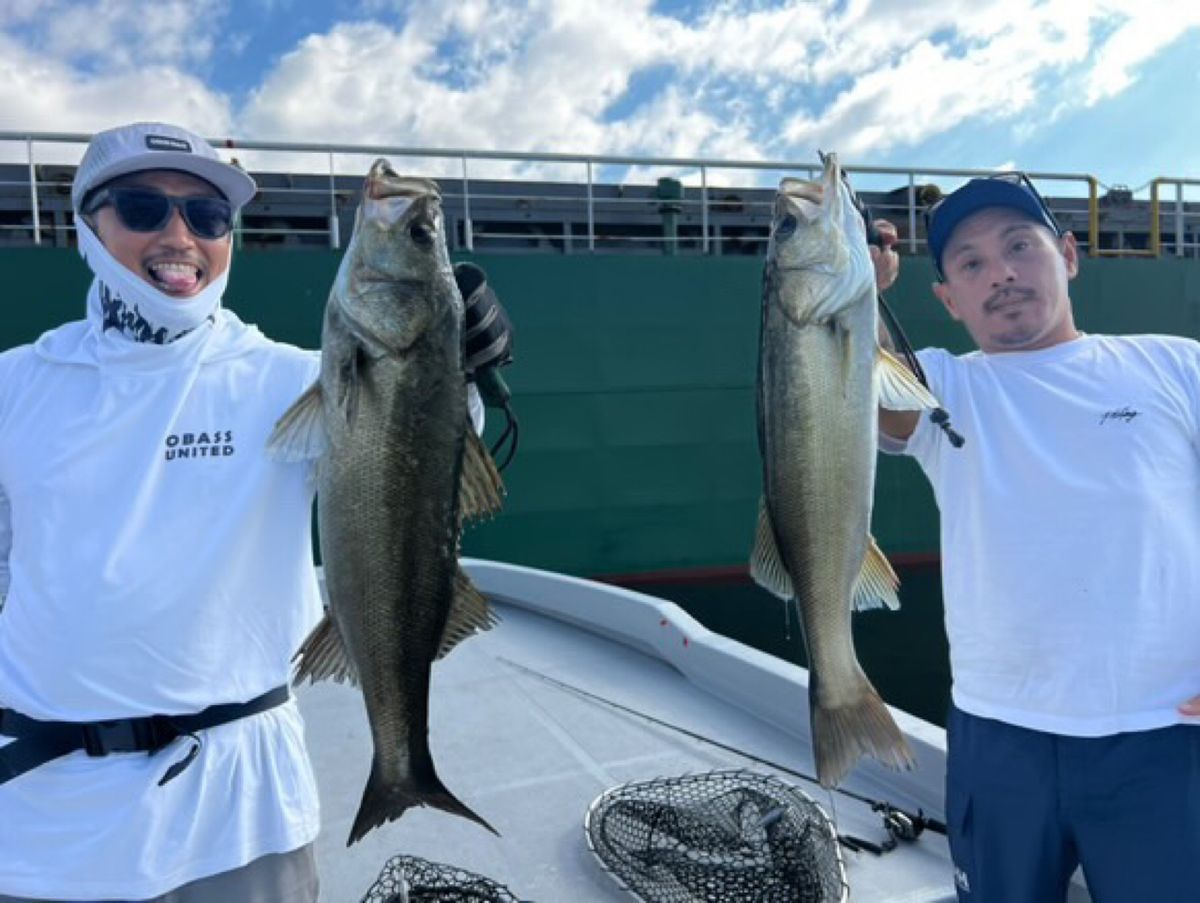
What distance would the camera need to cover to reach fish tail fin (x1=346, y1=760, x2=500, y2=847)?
1.88 metres

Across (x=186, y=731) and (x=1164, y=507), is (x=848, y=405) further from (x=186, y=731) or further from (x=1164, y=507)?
(x=186, y=731)

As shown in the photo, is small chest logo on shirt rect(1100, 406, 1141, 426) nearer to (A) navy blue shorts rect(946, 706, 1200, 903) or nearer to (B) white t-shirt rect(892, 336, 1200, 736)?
(B) white t-shirt rect(892, 336, 1200, 736)

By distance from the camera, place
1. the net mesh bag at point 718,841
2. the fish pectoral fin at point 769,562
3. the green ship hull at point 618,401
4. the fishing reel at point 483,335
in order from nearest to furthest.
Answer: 1. the fishing reel at point 483,335
2. the fish pectoral fin at point 769,562
3. the net mesh bag at point 718,841
4. the green ship hull at point 618,401

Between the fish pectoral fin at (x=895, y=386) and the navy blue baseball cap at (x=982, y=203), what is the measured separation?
465mm

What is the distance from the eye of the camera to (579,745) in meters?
4.35

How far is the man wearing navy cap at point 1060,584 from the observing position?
2.15 metres

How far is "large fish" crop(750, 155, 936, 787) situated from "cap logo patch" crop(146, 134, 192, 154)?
149 centimetres

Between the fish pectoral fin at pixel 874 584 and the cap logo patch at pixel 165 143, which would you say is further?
the fish pectoral fin at pixel 874 584

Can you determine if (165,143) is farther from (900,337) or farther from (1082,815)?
(1082,815)

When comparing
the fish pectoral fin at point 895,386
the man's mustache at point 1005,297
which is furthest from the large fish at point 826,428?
the man's mustache at point 1005,297

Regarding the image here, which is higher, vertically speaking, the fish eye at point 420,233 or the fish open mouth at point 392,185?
the fish open mouth at point 392,185

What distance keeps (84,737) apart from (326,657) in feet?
1.78

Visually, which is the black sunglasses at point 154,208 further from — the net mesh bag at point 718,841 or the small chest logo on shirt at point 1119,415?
the net mesh bag at point 718,841

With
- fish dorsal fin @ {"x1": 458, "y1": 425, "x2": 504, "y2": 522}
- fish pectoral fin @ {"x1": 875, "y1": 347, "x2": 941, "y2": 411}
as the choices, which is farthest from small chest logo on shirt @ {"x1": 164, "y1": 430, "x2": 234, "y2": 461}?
fish pectoral fin @ {"x1": 875, "y1": 347, "x2": 941, "y2": 411}
